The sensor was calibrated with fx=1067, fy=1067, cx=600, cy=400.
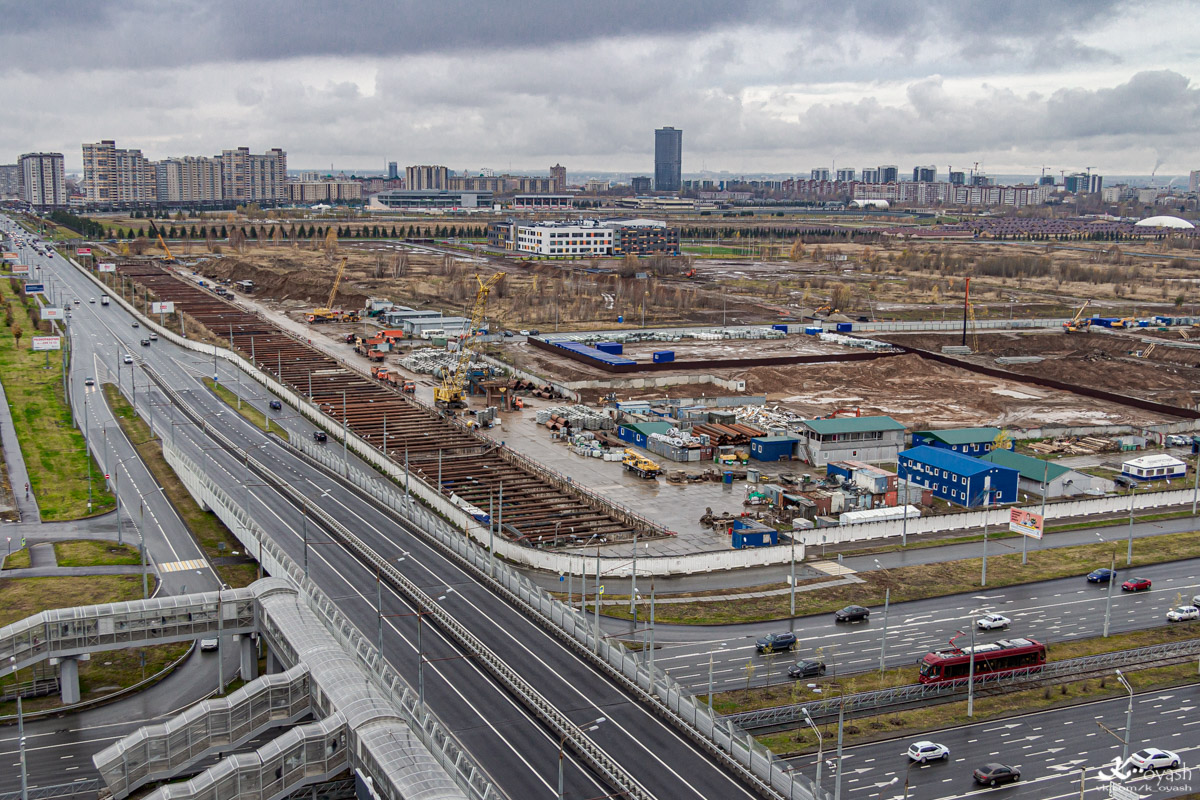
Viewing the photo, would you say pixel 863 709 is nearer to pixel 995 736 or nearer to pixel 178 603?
pixel 995 736

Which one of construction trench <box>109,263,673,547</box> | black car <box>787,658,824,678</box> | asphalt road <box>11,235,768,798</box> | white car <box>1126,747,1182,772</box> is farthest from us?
construction trench <box>109,263,673,547</box>

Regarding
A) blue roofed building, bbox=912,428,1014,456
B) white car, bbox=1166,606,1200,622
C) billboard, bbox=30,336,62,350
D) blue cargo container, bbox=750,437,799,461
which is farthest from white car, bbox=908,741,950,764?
billboard, bbox=30,336,62,350

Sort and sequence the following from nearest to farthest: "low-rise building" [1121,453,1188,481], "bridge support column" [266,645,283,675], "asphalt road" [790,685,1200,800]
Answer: "asphalt road" [790,685,1200,800] → "bridge support column" [266,645,283,675] → "low-rise building" [1121,453,1188,481]

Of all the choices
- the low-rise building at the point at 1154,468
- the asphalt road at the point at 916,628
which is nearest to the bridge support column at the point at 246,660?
the asphalt road at the point at 916,628

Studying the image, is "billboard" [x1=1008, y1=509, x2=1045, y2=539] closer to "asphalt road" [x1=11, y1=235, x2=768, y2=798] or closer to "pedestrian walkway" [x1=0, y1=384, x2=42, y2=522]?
"asphalt road" [x1=11, y1=235, x2=768, y2=798]

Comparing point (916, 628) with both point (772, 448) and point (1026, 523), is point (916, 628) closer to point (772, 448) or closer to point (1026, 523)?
point (1026, 523)

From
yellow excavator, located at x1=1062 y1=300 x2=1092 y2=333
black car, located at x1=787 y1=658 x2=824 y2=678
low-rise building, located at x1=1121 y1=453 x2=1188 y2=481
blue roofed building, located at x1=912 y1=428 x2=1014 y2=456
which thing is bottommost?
black car, located at x1=787 y1=658 x2=824 y2=678

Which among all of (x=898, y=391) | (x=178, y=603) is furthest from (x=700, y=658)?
(x=898, y=391)

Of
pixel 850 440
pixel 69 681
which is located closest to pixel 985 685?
pixel 69 681
